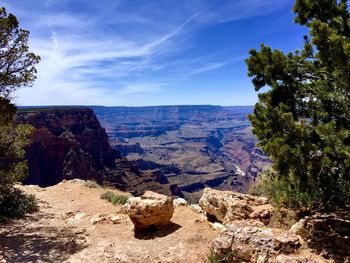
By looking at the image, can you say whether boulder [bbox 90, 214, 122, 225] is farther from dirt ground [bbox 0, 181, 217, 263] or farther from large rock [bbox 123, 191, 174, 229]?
large rock [bbox 123, 191, 174, 229]

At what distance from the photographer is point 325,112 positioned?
9.16 metres

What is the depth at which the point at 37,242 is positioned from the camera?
12.2 meters

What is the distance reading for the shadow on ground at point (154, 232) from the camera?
40.4 feet

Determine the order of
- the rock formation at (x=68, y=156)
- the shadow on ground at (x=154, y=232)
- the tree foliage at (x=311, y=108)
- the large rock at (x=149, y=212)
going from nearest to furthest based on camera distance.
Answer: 1. the tree foliage at (x=311, y=108)
2. the shadow on ground at (x=154, y=232)
3. the large rock at (x=149, y=212)
4. the rock formation at (x=68, y=156)

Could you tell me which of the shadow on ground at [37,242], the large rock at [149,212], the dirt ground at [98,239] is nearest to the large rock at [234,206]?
the dirt ground at [98,239]

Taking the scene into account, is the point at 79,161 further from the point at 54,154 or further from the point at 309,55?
the point at 309,55

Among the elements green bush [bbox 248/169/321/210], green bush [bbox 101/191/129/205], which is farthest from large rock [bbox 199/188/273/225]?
green bush [bbox 101/191/129/205]

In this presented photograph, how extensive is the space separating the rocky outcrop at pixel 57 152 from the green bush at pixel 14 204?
80746 millimetres

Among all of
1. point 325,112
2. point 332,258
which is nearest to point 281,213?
point 332,258

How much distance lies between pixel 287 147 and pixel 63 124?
117 meters

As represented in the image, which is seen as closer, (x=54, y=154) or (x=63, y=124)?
(x=54, y=154)

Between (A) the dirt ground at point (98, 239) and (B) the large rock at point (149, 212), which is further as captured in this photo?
(B) the large rock at point (149, 212)

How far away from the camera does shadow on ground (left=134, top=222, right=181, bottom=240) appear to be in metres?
12.3

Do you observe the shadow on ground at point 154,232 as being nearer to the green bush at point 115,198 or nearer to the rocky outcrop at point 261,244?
the rocky outcrop at point 261,244
